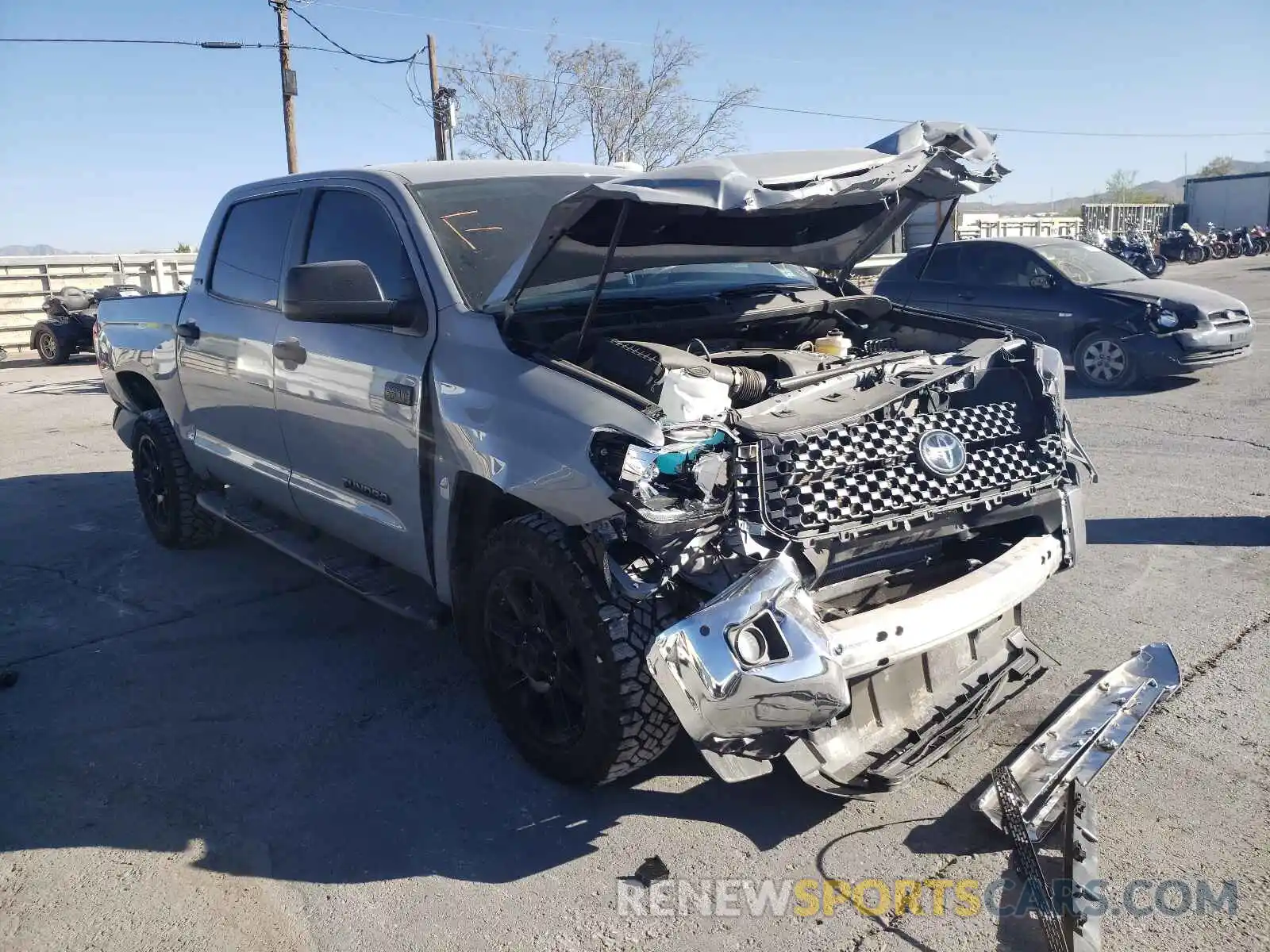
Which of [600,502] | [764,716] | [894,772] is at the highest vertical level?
[600,502]

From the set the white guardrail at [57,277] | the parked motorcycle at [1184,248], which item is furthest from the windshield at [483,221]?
the parked motorcycle at [1184,248]

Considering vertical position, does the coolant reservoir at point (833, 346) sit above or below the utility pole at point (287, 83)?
below

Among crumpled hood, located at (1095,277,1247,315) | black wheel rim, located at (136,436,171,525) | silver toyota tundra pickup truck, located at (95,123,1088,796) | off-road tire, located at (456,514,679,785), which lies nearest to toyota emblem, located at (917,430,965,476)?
silver toyota tundra pickup truck, located at (95,123,1088,796)

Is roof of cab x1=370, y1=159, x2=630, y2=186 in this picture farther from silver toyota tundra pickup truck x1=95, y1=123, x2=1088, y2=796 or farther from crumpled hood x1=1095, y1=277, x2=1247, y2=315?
crumpled hood x1=1095, y1=277, x2=1247, y2=315

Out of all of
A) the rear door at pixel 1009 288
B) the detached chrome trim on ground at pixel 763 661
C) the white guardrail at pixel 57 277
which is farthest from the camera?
the white guardrail at pixel 57 277

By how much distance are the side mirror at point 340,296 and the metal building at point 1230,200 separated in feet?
154

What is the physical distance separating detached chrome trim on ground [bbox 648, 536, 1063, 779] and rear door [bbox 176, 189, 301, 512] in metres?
2.80

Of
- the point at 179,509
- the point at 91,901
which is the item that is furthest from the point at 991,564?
the point at 179,509

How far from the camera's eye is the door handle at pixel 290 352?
14.5ft

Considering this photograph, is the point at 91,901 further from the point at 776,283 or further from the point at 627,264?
the point at 776,283

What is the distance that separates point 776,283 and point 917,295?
24.8ft

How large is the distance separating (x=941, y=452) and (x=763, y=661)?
111 centimetres

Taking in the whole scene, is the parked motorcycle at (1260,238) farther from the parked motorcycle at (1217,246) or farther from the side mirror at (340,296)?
the side mirror at (340,296)

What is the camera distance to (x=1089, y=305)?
10.4 m
